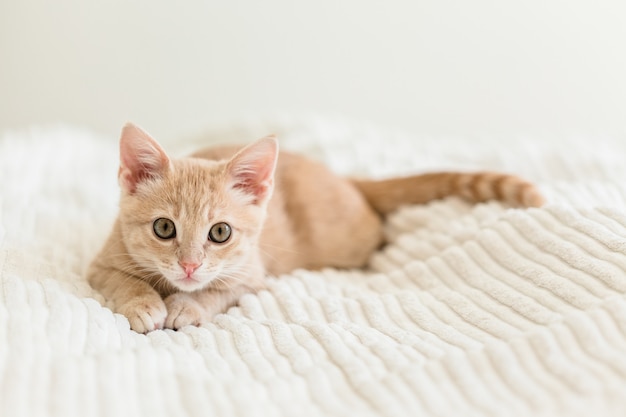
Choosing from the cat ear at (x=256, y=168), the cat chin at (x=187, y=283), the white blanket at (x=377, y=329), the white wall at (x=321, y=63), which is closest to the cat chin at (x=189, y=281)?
the cat chin at (x=187, y=283)

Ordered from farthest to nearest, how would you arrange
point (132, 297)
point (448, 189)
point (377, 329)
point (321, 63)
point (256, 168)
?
point (321, 63) → point (448, 189) → point (256, 168) → point (132, 297) → point (377, 329)

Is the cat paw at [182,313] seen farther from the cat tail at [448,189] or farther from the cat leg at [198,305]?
the cat tail at [448,189]

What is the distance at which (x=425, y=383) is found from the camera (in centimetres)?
121

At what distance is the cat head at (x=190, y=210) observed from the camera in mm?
1646

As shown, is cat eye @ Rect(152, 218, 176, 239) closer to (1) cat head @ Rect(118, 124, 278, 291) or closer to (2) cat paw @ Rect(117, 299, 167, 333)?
(1) cat head @ Rect(118, 124, 278, 291)

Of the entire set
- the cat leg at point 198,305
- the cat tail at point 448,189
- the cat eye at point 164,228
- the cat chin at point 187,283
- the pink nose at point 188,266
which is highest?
the cat tail at point 448,189

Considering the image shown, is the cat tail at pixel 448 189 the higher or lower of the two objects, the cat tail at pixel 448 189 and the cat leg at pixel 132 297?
the higher

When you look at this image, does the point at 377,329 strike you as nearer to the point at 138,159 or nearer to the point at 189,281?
the point at 189,281

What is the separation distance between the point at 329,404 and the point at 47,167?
1.83 metres

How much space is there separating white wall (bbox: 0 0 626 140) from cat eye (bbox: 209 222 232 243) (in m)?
1.81

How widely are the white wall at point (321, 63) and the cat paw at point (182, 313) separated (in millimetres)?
1921

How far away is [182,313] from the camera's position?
1.62 metres

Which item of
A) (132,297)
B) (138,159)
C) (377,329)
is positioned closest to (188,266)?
(132,297)

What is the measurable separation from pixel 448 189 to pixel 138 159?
103cm
